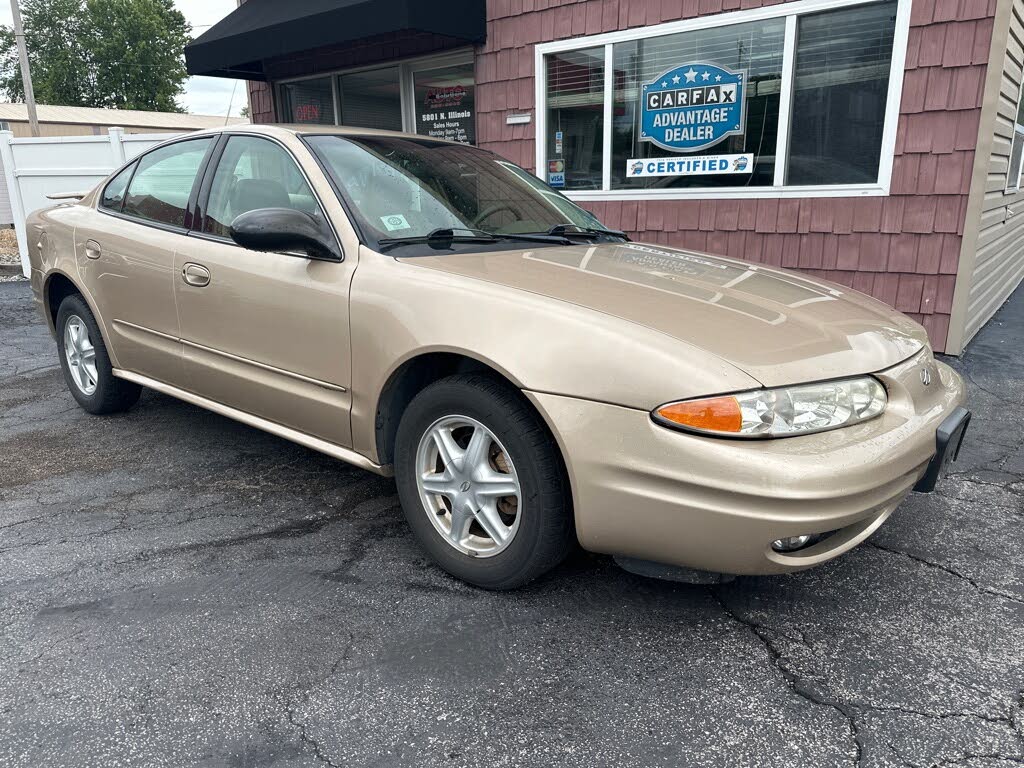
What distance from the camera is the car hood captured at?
2.25m

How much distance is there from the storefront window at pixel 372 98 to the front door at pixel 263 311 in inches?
245

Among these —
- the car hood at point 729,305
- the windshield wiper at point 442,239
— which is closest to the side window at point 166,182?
the windshield wiper at point 442,239

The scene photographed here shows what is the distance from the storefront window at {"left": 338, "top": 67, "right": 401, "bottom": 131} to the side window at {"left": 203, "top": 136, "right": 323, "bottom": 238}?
606cm

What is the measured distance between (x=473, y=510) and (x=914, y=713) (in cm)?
140

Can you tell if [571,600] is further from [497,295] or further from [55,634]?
[55,634]

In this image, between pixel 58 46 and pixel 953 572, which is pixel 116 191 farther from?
pixel 58 46

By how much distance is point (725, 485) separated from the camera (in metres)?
2.06

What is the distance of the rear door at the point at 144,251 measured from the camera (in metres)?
3.68

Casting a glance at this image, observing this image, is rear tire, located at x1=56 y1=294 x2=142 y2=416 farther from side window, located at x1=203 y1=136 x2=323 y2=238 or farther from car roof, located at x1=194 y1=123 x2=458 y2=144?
car roof, located at x1=194 y1=123 x2=458 y2=144

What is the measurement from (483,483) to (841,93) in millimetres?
4996

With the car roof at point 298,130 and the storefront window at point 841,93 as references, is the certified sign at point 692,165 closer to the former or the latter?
the storefront window at point 841,93

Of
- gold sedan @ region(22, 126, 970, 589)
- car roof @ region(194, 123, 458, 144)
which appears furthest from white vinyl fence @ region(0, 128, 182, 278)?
car roof @ region(194, 123, 458, 144)

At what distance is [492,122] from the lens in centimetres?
814

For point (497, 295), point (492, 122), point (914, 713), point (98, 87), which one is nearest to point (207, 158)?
point (497, 295)
